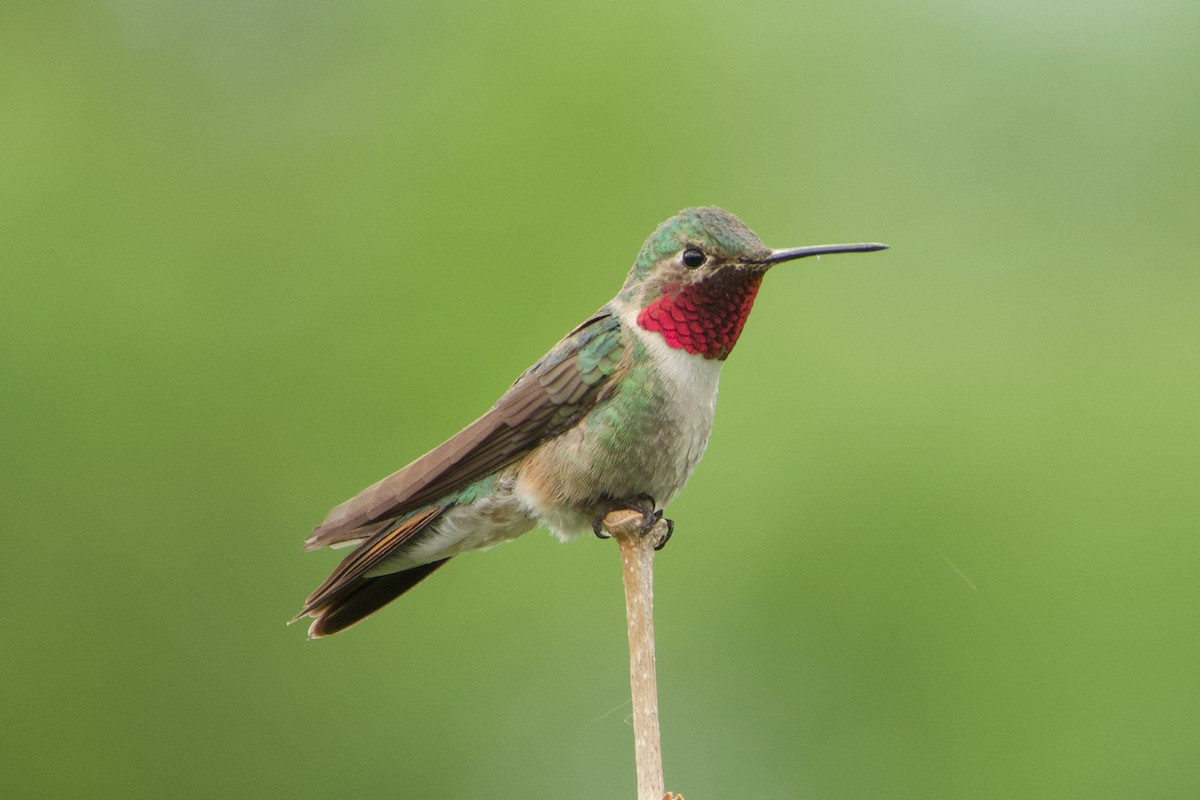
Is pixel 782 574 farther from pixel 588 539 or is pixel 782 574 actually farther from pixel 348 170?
pixel 348 170

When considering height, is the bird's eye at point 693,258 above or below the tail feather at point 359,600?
above

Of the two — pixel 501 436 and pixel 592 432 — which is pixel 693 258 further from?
pixel 501 436

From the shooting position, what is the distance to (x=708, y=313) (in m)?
4.05

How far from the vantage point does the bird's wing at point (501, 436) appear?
3883 millimetres

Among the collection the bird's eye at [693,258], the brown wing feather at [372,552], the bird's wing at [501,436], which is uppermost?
the bird's eye at [693,258]

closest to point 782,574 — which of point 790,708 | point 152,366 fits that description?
point 790,708

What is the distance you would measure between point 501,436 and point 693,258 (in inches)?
30.6

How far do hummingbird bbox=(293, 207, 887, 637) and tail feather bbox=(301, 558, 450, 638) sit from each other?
0.02 metres

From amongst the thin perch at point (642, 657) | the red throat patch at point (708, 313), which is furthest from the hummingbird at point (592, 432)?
the thin perch at point (642, 657)

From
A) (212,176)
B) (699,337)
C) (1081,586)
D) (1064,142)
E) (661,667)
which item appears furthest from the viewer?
(1064,142)

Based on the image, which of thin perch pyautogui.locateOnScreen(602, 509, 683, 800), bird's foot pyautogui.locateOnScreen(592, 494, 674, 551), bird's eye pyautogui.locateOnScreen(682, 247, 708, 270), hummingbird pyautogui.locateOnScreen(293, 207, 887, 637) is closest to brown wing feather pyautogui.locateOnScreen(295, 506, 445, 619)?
hummingbird pyautogui.locateOnScreen(293, 207, 887, 637)

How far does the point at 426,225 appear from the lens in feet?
26.9

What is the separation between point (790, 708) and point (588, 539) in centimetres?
135

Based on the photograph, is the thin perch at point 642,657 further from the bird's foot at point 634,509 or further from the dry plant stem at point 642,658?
the bird's foot at point 634,509
